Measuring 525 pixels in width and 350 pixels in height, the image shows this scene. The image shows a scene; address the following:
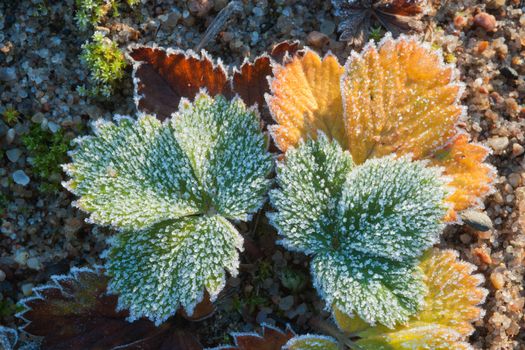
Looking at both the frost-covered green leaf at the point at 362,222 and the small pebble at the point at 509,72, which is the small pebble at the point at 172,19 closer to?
the frost-covered green leaf at the point at 362,222

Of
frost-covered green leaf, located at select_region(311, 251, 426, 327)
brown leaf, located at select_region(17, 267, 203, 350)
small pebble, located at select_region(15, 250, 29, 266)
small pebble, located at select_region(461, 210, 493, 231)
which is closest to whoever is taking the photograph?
frost-covered green leaf, located at select_region(311, 251, 426, 327)

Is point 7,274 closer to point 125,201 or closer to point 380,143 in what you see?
point 125,201

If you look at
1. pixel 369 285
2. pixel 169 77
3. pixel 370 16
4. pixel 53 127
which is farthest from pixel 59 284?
pixel 370 16

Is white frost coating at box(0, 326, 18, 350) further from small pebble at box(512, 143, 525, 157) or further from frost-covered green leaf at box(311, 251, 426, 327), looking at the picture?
small pebble at box(512, 143, 525, 157)

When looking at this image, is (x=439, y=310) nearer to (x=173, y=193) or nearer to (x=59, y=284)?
(x=173, y=193)

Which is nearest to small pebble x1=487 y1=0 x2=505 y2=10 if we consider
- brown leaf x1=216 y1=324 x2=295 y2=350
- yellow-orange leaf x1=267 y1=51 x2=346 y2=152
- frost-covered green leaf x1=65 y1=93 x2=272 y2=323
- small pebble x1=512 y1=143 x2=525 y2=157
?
small pebble x1=512 y1=143 x2=525 y2=157

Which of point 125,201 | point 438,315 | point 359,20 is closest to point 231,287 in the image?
point 125,201
